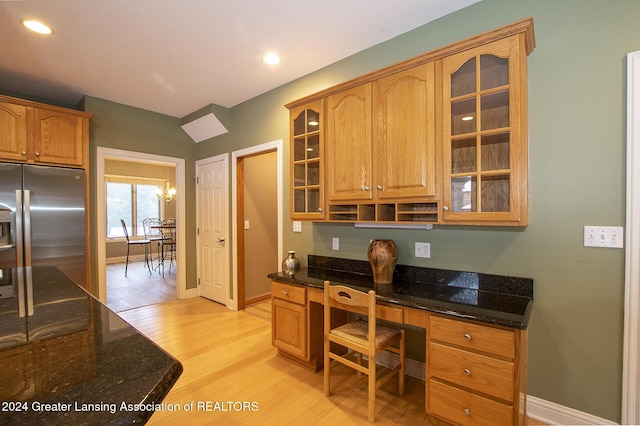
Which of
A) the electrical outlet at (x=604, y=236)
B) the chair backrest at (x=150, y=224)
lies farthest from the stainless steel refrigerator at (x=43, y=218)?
the chair backrest at (x=150, y=224)

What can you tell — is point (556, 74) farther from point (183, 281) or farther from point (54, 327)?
Result: point (183, 281)

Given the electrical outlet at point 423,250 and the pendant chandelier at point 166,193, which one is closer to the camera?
the electrical outlet at point 423,250

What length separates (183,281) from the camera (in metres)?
4.44

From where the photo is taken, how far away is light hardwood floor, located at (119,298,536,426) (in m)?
1.92

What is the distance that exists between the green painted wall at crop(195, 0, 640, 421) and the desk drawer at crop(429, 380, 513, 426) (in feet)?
1.84

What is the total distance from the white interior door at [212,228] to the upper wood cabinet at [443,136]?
7.33 ft

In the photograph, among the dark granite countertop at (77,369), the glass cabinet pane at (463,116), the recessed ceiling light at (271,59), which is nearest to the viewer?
the dark granite countertop at (77,369)

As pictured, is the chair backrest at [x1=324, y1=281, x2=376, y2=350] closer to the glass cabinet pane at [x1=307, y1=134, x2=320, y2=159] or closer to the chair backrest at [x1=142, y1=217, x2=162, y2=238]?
the glass cabinet pane at [x1=307, y1=134, x2=320, y2=159]

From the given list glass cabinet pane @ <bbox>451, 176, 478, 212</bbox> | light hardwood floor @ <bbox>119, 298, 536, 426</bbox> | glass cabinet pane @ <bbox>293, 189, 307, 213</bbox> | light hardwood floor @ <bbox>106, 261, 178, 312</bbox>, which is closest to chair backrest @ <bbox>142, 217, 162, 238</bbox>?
light hardwood floor @ <bbox>106, 261, 178, 312</bbox>

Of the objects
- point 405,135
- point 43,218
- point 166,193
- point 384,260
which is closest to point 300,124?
point 405,135

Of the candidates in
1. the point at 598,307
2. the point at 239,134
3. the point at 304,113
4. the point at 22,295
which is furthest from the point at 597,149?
the point at 239,134

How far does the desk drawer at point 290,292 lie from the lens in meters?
2.40

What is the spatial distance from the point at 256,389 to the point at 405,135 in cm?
213

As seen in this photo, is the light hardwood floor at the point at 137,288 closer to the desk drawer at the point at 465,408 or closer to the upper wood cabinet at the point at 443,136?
the upper wood cabinet at the point at 443,136
